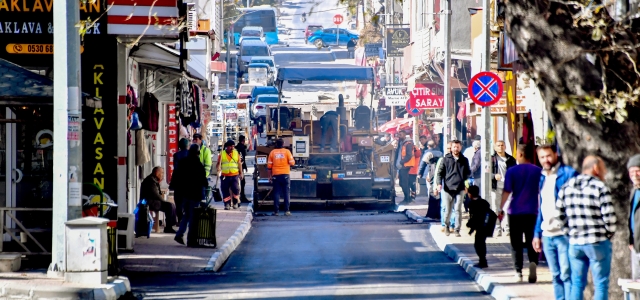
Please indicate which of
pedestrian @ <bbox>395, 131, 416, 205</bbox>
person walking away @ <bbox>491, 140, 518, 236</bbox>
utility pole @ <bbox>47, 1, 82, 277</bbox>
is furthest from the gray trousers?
pedestrian @ <bbox>395, 131, 416, 205</bbox>

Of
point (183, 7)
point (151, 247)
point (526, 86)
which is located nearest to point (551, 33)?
point (183, 7)

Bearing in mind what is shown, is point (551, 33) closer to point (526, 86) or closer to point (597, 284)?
point (597, 284)

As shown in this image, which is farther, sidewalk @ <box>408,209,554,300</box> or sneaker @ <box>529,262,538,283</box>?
sneaker @ <box>529,262,538,283</box>

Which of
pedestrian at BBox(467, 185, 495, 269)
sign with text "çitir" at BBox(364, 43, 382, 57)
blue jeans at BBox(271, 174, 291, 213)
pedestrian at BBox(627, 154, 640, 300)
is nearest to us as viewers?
pedestrian at BBox(627, 154, 640, 300)

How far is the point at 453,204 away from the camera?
18.9m

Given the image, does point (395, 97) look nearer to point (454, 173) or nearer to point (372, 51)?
point (372, 51)

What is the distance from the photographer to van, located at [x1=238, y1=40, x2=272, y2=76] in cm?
6751

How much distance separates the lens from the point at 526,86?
943 inches

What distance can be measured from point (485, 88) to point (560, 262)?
869 centimetres

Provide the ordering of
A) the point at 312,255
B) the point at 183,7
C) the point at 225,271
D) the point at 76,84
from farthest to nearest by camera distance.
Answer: the point at 312,255
the point at 183,7
the point at 225,271
the point at 76,84

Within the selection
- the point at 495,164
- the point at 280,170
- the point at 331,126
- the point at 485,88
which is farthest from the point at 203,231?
the point at 331,126

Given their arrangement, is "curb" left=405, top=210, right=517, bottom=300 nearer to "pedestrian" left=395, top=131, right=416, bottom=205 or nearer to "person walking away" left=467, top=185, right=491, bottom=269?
"person walking away" left=467, top=185, right=491, bottom=269

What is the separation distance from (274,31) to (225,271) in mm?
67094

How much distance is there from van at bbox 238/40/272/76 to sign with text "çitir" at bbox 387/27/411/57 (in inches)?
934
